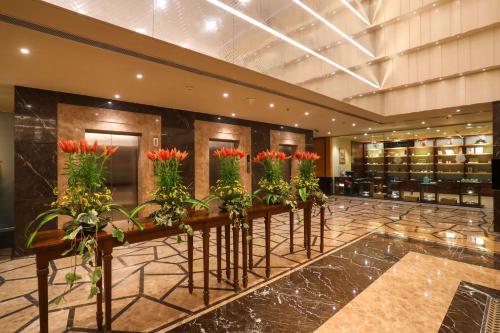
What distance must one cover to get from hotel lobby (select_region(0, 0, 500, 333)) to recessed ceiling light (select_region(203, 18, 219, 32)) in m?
A: 0.03

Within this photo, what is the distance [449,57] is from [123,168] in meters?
9.15

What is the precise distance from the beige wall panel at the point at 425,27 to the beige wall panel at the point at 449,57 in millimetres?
503

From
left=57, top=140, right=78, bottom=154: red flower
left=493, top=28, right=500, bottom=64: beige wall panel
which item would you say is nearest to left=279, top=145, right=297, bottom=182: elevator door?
left=493, top=28, right=500, bottom=64: beige wall panel

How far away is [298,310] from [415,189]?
1301 centimetres

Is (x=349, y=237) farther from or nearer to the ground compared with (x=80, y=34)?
nearer to the ground

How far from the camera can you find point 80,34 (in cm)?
315

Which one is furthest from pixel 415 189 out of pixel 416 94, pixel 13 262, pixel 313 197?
pixel 13 262

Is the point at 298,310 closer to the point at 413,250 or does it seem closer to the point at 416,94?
the point at 413,250

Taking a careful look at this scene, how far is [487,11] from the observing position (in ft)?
18.9

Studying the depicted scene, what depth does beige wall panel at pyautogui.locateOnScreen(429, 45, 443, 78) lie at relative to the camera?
6.78m

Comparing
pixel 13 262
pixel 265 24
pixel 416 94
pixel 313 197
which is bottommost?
pixel 13 262

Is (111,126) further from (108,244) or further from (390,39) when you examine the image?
(390,39)

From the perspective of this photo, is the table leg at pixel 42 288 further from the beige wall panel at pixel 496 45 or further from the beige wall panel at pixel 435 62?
the beige wall panel at pixel 496 45

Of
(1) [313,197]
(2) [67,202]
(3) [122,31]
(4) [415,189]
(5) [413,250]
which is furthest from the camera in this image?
(4) [415,189]
